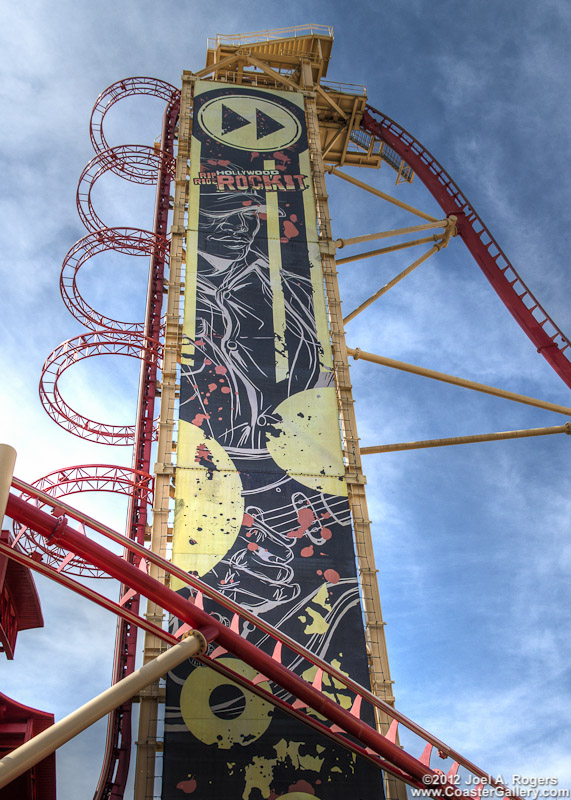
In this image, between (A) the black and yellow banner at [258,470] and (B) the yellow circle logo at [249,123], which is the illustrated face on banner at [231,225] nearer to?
(A) the black and yellow banner at [258,470]

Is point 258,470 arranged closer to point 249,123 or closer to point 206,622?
point 206,622

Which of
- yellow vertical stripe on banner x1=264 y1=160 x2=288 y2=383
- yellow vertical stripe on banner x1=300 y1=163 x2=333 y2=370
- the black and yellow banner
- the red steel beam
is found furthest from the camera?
yellow vertical stripe on banner x1=300 y1=163 x2=333 y2=370

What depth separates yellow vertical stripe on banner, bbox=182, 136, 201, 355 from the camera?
17562 mm

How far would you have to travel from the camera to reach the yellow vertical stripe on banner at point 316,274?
18.1 metres

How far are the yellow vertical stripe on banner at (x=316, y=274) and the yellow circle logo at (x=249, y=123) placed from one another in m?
1.16

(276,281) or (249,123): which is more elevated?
(249,123)

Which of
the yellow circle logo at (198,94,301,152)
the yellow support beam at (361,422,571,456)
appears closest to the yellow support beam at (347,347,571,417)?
the yellow support beam at (361,422,571,456)

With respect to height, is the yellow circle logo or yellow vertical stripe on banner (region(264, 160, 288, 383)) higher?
the yellow circle logo

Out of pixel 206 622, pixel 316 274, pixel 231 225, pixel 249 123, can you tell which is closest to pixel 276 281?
pixel 316 274

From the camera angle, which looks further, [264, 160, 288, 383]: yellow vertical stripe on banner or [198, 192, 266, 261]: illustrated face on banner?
[198, 192, 266, 261]: illustrated face on banner

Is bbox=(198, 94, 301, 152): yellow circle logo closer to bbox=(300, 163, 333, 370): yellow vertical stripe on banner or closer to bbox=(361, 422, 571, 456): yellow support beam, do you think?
bbox=(300, 163, 333, 370): yellow vertical stripe on banner

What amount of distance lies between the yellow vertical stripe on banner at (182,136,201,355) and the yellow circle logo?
1045mm

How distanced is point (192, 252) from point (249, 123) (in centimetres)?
591

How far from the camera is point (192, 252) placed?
62.0 feet
